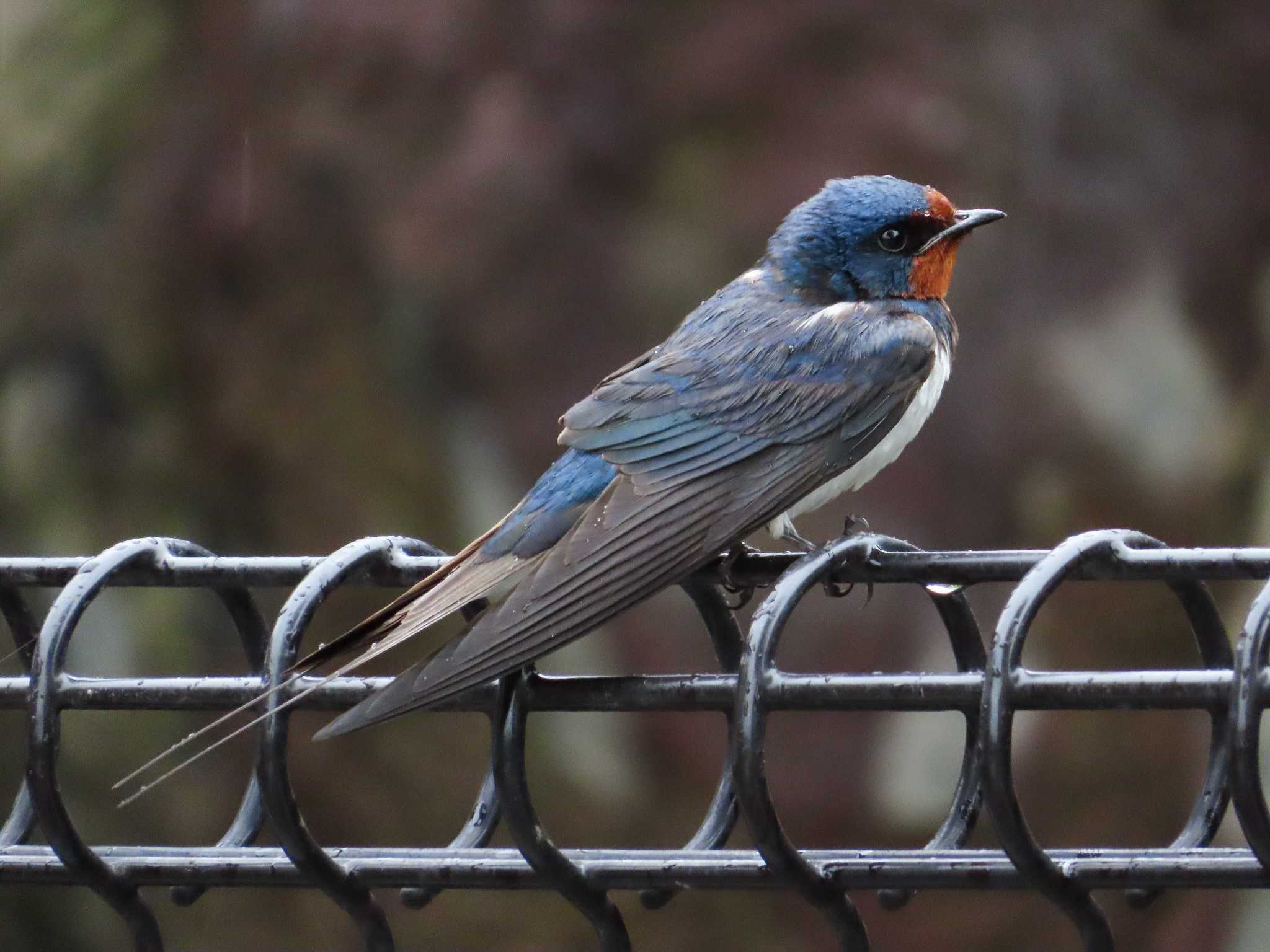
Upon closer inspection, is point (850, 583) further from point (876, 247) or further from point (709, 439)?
point (876, 247)

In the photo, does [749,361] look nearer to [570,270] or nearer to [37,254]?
[570,270]

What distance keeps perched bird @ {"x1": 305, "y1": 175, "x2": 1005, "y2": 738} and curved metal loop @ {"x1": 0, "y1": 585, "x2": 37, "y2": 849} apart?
0.37 m

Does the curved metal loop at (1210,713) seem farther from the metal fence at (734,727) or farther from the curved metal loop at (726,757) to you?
the curved metal loop at (726,757)

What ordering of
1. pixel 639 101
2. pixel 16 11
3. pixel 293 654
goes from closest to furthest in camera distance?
pixel 293 654, pixel 639 101, pixel 16 11

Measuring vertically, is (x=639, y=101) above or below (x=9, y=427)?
above

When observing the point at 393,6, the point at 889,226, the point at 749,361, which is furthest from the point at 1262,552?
the point at 393,6

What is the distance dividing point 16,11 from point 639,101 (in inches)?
94.7

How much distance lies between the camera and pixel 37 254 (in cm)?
542

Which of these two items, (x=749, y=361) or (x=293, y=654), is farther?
(x=749, y=361)

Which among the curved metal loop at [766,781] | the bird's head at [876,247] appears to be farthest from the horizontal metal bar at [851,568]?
the bird's head at [876,247]

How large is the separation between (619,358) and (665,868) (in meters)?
3.21

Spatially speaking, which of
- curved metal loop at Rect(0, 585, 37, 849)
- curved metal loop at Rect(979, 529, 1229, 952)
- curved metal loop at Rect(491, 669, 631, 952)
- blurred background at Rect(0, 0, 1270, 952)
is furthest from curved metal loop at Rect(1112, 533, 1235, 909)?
blurred background at Rect(0, 0, 1270, 952)

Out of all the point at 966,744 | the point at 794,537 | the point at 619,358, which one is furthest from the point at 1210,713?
the point at 619,358

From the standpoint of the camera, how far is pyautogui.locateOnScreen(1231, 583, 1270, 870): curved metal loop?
1.33 m
